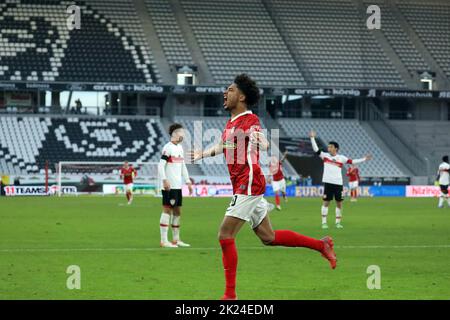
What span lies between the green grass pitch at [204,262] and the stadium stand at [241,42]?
38538mm

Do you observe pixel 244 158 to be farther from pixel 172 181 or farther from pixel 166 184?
pixel 172 181

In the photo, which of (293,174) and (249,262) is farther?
(293,174)

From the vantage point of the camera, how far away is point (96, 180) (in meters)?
53.5

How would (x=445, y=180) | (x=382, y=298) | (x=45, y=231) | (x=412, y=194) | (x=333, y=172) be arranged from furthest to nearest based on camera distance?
(x=412, y=194) → (x=445, y=180) → (x=333, y=172) → (x=45, y=231) → (x=382, y=298)

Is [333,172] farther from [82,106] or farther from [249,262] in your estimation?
[82,106]

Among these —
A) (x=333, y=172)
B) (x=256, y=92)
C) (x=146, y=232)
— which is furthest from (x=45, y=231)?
(x=256, y=92)

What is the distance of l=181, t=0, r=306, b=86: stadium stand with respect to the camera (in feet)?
212

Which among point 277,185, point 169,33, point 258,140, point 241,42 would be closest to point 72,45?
point 169,33

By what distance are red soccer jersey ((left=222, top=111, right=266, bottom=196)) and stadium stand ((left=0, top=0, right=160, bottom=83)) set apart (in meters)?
49.9

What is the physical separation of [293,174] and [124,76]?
13.8 m

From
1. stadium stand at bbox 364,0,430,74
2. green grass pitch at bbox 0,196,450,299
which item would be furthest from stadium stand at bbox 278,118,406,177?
green grass pitch at bbox 0,196,450,299

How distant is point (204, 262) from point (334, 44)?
54.4m

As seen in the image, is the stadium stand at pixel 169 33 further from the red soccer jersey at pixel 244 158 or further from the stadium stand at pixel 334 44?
the red soccer jersey at pixel 244 158

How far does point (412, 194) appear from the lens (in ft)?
190
